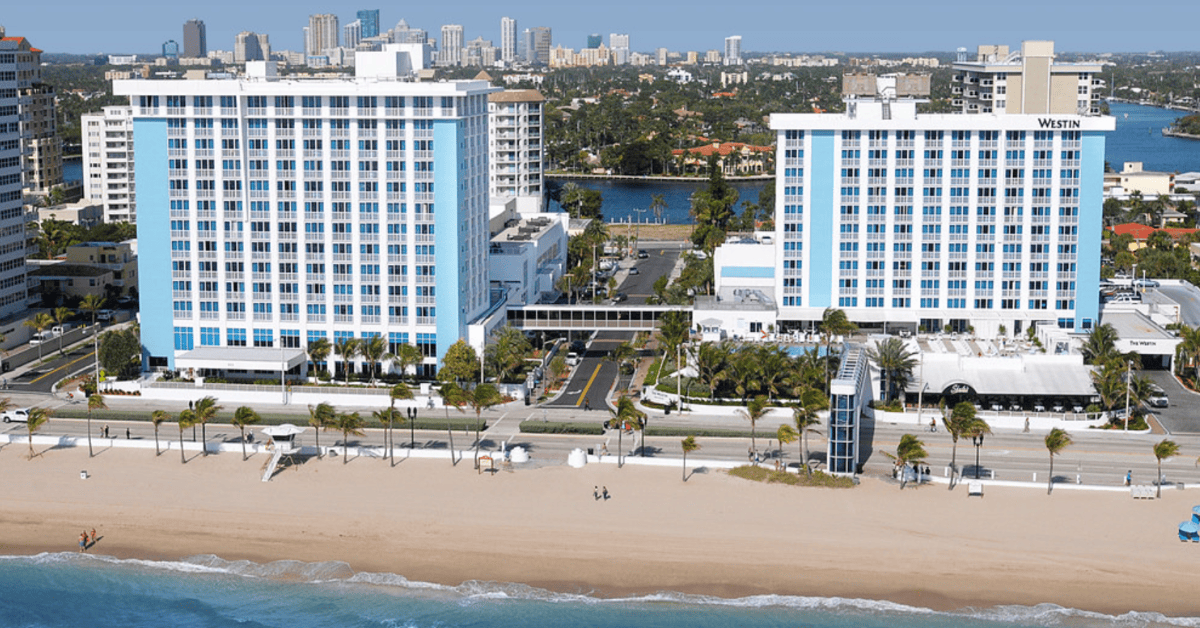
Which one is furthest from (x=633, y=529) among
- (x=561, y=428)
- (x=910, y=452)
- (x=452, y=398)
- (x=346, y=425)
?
(x=346, y=425)

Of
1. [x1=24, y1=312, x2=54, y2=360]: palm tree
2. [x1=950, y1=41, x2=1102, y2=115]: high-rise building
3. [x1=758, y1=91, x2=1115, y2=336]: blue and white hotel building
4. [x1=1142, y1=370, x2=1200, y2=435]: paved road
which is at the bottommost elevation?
[x1=1142, y1=370, x2=1200, y2=435]: paved road

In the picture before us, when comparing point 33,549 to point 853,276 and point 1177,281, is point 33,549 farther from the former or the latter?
point 1177,281

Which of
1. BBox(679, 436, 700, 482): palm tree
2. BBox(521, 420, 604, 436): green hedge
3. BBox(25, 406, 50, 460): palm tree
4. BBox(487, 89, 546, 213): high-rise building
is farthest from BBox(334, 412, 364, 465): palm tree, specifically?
BBox(487, 89, 546, 213): high-rise building

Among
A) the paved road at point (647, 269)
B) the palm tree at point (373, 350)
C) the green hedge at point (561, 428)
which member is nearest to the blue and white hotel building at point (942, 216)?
the green hedge at point (561, 428)

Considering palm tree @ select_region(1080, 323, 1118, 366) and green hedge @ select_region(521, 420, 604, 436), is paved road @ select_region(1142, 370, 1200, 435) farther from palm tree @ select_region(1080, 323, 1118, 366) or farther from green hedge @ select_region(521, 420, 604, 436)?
green hedge @ select_region(521, 420, 604, 436)

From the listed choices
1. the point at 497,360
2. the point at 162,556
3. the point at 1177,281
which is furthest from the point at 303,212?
the point at 1177,281

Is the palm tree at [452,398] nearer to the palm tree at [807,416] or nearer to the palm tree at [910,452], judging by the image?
the palm tree at [807,416]
